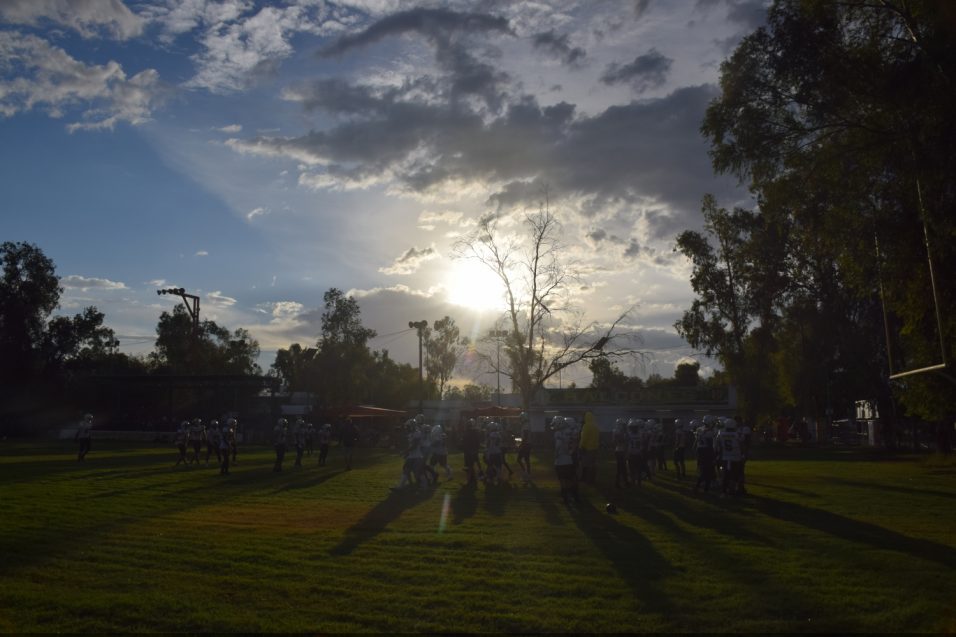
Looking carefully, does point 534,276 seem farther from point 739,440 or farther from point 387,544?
point 387,544

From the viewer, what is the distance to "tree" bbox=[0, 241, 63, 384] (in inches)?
2867

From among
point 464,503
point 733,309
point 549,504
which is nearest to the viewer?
point 549,504

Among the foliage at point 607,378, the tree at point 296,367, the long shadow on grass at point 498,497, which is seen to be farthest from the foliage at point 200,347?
the long shadow on grass at point 498,497

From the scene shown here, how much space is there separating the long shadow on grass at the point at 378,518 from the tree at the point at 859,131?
1279 cm

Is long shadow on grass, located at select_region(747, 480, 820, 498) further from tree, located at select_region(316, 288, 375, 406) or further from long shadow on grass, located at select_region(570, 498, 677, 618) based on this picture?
tree, located at select_region(316, 288, 375, 406)

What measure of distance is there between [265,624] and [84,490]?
15331 mm

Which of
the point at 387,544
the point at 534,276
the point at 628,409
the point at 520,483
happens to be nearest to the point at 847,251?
the point at 520,483

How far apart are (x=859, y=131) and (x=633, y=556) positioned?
48.8 feet

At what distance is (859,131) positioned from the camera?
2111 centimetres

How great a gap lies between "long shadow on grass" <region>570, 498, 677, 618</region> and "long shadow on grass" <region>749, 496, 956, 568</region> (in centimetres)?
352

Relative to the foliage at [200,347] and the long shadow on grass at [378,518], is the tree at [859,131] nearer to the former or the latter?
the long shadow on grass at [378,518]

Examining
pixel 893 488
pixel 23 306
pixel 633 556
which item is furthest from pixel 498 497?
pixel 23 306

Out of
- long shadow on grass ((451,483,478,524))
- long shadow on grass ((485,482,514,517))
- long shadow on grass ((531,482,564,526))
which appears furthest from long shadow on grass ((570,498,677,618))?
long shadow on grass ((451,483,478,524))

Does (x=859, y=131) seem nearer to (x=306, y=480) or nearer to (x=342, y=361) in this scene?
(x=306, y=480)
